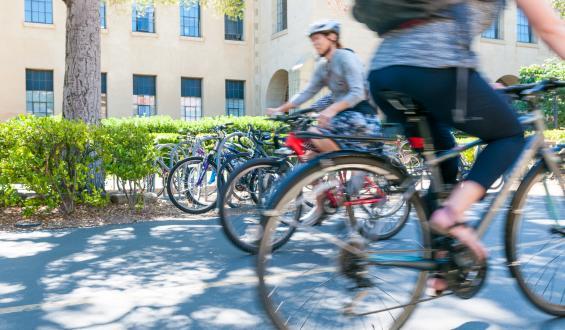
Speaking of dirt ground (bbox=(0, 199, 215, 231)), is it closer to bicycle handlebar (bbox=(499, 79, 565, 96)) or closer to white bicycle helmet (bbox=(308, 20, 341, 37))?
white bicycle helmet (bbox=(308, 20, 341, 37))

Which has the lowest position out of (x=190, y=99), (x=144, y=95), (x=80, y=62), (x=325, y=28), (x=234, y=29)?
(x=325, y=28)

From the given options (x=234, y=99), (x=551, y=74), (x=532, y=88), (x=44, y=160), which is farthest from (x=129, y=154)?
(x=234, y=99)

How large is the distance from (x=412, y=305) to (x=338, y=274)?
1.57 feet

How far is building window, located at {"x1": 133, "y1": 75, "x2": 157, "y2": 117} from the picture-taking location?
91.4 ft

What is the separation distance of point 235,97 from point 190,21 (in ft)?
13.8

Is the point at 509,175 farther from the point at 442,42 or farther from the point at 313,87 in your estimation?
the point at 313,87

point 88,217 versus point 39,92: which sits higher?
point 39,92

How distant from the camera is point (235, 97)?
97.7ft

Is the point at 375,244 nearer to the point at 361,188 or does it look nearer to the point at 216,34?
the point at 361,188

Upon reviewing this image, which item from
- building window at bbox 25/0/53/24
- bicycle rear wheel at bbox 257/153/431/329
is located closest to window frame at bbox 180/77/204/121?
building window at bbox 25/0/53/24

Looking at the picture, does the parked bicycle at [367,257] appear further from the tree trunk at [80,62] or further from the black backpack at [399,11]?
the tree trunk at [80,62]

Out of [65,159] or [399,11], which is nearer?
[399,11]

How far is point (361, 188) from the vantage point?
2838 millimetres

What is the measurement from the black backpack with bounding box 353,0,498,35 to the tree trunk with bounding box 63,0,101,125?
23.5ft
